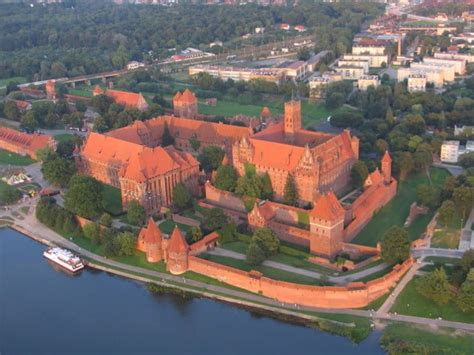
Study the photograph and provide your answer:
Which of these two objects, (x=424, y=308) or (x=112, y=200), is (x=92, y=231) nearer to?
(x=112, y=200)

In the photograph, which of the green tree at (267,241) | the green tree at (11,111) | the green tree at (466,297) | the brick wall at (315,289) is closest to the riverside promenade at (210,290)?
the brick wall at (315,289)

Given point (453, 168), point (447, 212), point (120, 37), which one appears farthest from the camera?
point (120, 37)

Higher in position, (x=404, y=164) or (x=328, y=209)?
(x=328, y=209)

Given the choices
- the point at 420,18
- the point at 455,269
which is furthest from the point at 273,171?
the point at 420,18

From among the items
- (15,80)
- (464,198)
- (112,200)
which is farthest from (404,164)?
(15,80)

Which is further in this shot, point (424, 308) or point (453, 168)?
point (453, 168)

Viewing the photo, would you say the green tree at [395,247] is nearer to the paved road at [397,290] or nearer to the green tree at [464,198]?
the paved road at [397,290]
